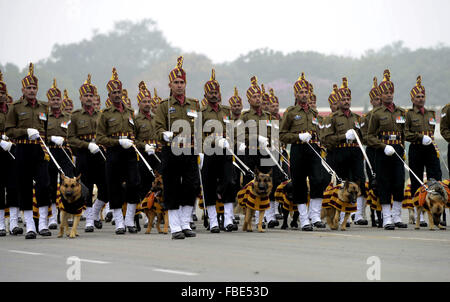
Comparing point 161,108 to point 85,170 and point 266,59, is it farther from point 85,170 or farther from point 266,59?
point 266,59

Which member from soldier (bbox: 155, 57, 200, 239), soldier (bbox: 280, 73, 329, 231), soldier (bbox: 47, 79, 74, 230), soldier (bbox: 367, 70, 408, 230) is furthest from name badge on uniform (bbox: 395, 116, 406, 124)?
soldier (bbox: 47, 79, 74, 230)

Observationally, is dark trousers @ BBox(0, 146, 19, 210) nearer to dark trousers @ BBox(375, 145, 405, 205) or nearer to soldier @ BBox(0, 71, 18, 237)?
soldier @ BBox(0, 71, 18, 237)

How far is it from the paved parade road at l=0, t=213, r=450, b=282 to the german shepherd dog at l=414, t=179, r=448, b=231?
2.93 feet

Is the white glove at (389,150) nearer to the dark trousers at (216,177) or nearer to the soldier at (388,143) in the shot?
the soldier at (388,143)

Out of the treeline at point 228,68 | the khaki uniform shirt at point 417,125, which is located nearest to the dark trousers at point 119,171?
the khaki uniform shirt at point 417,125

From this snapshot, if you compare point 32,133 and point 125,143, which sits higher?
point 32,133

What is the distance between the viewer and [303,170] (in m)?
17.2

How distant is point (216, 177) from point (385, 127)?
3.34 metres

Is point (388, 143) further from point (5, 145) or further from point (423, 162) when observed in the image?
point (5, 145)

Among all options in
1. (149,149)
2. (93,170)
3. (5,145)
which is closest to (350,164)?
(149,149)

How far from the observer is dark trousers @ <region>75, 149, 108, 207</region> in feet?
59.1

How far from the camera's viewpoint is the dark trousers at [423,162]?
17.8m

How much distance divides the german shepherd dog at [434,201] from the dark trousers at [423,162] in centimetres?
76
